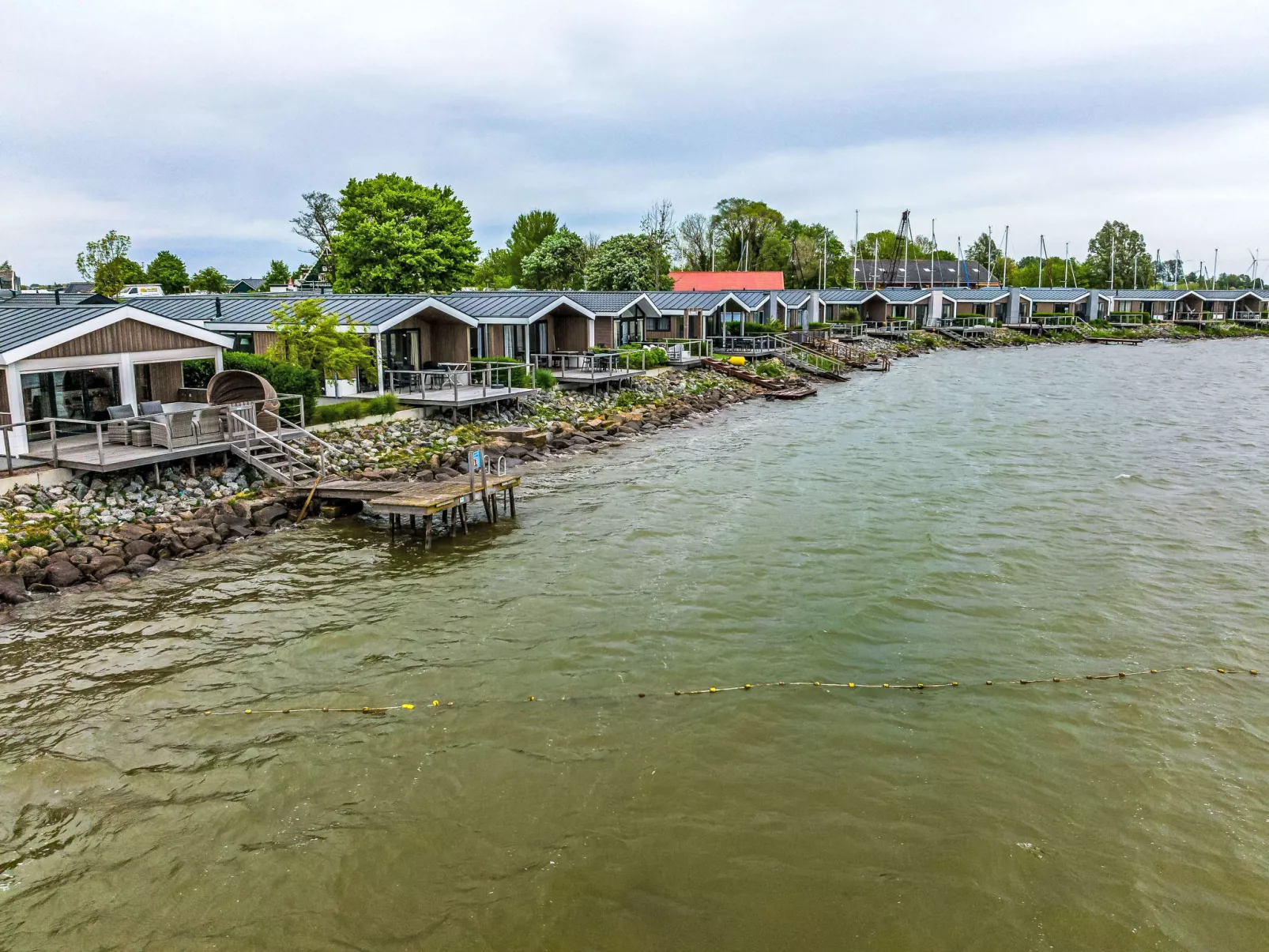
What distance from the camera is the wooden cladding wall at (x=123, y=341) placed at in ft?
72.7

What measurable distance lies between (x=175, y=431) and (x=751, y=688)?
1582 centimetres

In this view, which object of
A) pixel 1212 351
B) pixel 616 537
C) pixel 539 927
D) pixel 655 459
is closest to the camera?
pixel 539 927

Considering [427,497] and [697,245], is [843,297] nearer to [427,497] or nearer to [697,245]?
[697,245]

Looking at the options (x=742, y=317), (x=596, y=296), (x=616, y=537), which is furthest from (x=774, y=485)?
(x=742, y=317)

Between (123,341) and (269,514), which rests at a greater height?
(123,341)

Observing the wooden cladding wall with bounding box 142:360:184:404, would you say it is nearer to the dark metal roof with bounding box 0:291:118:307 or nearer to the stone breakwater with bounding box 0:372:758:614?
the dark metal roof with bounding box 0:291:118:307

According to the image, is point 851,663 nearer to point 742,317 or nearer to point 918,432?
point 918,432

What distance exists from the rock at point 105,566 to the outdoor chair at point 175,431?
4095 millimetres

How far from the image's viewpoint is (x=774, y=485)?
28.4m

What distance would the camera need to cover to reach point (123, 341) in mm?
23641

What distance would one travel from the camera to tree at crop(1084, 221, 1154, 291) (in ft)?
504

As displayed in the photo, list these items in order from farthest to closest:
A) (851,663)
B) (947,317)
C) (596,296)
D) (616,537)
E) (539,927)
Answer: (947,317) → (596,296) → (616,537) → (851,663) → (539,927)

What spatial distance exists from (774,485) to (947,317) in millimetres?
84291

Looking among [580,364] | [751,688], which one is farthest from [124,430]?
[580,364]
